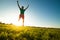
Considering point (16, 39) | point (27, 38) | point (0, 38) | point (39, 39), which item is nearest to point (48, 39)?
point (39, 39)

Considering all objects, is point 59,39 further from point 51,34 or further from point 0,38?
point 0,38

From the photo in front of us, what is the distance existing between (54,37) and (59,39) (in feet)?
1.71

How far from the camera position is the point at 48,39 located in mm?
10211

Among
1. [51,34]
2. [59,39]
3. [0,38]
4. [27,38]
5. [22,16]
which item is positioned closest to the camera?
[0,38]

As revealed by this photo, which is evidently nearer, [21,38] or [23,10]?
[21,38]

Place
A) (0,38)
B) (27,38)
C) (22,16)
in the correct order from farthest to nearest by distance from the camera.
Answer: (22,16) → (27,38) → (0,38)

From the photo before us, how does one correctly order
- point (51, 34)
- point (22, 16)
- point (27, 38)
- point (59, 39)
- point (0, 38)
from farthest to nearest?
point (22, 16) < point (51, 34) < point (59, 39) < point (27, 38) < point (0, 38)

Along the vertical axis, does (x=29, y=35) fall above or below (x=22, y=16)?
below

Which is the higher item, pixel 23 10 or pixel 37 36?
pixel 23 10

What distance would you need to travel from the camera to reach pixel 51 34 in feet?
37.5

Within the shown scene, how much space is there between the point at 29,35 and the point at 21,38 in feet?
2.28

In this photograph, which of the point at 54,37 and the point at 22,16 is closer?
the point at 54,37

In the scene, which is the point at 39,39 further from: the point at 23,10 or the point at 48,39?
the point at 23,10

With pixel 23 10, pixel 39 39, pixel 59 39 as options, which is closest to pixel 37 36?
pixel 39 39
